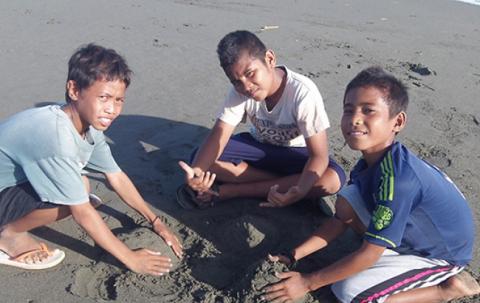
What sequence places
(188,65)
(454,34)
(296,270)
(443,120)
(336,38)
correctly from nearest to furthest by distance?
1. (296,270)
2. (443,120)
3. (188,65)
4. (336,38)
5. (454,34)

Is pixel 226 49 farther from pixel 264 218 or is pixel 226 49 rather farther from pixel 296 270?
pixel 296 270

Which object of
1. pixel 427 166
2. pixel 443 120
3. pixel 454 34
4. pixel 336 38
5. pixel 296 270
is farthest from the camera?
pixel 454 34

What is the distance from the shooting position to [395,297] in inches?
86.1

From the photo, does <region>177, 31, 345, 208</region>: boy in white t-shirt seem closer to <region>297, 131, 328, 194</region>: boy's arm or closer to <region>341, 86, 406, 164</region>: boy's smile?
<region>297, 131, 328, 194</region>: boy's arm

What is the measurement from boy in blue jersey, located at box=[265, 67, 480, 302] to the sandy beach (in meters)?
0.16

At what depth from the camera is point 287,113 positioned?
282 centimetres

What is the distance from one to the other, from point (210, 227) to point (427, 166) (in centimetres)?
122

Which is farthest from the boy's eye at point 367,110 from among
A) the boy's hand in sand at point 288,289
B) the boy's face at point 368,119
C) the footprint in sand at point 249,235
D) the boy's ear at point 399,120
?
the footprint in sand at point 249,235

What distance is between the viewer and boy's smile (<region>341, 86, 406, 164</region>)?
6.96 ft

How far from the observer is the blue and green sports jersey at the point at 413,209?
2.01m

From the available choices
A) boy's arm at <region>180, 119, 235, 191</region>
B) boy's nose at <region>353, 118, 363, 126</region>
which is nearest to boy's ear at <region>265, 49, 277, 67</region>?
boy's arm at <region>180, 119, 235, 191</region>

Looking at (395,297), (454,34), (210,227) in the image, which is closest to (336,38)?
(454,34)

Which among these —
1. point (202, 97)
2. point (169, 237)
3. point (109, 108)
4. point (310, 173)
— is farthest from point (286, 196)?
point (202, 97)

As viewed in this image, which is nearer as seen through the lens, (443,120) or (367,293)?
(367,293)
